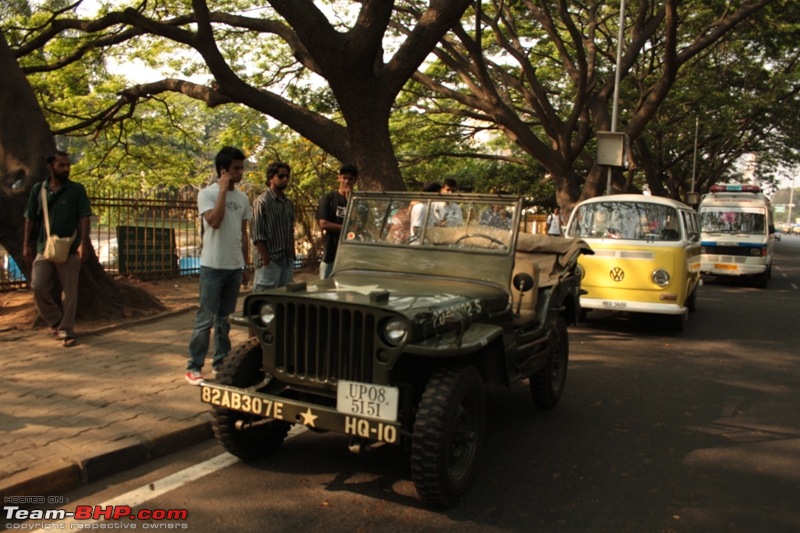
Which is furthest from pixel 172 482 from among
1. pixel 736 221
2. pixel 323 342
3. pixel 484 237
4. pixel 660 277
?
pixel 736 221

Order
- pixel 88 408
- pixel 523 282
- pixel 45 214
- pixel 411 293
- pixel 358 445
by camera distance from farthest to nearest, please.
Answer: pixel 45 214
pixel 88 408
pixel 523 282
pixel 411 293
pixel 358 445

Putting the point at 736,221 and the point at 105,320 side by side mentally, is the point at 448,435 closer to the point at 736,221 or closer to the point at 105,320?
the point at 105,320

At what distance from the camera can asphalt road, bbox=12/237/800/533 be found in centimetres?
368

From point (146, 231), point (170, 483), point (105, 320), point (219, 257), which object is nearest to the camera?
point (170, 483)

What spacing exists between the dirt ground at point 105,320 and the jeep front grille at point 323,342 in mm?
4353

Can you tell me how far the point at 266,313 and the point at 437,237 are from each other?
1599 millimetres

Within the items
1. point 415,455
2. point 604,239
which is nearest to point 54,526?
point 415,455

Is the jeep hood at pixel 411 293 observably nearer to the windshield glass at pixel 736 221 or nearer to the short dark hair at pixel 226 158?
the short dark hair at pixel 226 158

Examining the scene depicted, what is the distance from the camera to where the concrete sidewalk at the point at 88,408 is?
157 inches

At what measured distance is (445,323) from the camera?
12.9ft

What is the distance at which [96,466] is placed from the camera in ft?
13.3

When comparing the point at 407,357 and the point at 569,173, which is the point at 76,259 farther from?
the point at 569,173

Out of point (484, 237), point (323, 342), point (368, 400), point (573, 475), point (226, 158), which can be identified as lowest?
point (573, 475)

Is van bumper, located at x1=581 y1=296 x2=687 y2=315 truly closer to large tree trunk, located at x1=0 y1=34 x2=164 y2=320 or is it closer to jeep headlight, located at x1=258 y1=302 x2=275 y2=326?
large tree trunk, located at x1=0 y1=34 x2=164 y2=320
